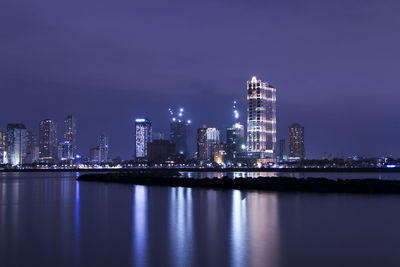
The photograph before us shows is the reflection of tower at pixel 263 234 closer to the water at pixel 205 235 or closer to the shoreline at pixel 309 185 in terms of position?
the water at pixel 205 235

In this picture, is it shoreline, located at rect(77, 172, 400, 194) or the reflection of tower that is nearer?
the reflection of tower

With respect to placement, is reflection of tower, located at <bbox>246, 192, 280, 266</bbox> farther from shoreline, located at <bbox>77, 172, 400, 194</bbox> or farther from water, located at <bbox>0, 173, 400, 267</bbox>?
shoreline, located at <bbox>77, 172, 400, 194</bbox>

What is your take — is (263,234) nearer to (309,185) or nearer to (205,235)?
(205,235)

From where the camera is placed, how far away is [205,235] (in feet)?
59.6

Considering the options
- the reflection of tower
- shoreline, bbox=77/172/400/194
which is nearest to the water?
the reflection of tower

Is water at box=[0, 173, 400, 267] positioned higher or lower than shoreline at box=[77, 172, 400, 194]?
lower

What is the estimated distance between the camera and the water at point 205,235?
1387 centimetres

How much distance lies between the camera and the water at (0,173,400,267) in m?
13.9

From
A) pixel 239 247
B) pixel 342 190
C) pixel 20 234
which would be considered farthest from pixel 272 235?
pixel 342 190

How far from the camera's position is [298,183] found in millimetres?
45219

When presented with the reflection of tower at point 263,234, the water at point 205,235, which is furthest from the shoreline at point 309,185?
the reflection of tower at point 263,234

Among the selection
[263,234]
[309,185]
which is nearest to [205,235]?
[263,234]

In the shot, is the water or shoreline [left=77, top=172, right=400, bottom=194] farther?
shoreline [left=77, top=172, right=400, bottom=194]

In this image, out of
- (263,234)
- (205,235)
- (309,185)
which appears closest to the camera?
(205,235)
